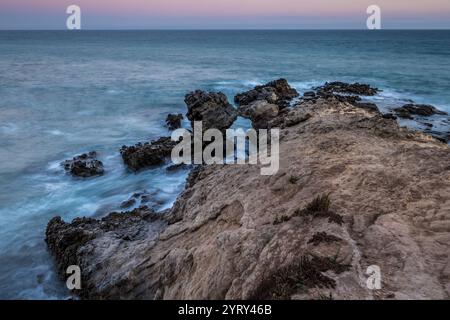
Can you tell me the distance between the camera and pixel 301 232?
8547 millimetres

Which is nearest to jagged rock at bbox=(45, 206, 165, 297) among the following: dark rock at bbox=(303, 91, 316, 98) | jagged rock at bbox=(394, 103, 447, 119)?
jagged rock at bbox=(394, 103, 447, 119)

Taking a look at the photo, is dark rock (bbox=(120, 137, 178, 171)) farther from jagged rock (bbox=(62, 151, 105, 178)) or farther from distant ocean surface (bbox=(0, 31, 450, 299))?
jagged rock (bbox=(62, 151, 105, 178))

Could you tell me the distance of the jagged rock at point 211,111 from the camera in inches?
1171

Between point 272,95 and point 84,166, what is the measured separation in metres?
21.0

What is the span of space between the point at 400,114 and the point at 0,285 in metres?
31.2

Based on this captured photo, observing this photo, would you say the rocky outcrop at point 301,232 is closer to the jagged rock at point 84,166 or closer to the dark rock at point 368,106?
the jagged rock at point 84,166

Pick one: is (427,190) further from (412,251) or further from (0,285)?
(0,285)

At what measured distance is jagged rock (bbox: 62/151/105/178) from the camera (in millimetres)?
22938

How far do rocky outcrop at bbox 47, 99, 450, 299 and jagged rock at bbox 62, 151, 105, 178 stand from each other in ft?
24.7

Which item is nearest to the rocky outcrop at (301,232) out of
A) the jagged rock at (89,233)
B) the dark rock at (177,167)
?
the jagged rock at (89,233)

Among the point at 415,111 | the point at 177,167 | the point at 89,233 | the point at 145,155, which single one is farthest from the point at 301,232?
the point at 415,111

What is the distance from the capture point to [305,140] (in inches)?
571

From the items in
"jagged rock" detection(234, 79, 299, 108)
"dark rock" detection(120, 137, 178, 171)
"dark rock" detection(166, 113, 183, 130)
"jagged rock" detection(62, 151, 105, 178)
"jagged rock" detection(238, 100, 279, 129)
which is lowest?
"jagged rock" detection(62, 151, 105, 178)

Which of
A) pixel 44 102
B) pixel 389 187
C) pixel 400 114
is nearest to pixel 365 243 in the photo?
pixel 389 187
